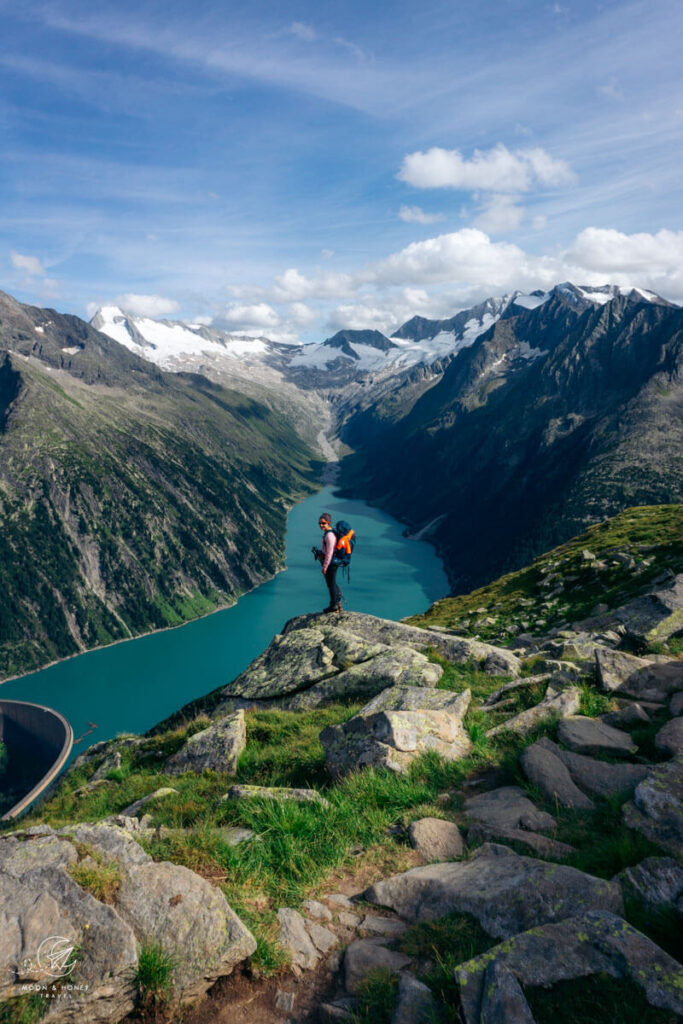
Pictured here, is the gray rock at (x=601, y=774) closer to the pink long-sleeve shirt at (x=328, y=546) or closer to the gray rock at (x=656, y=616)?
the gray rock at (x=656, y=616)

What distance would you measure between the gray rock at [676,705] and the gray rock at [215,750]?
34.2 feet

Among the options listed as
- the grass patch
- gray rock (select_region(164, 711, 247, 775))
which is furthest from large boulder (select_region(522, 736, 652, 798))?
gray rock (select_region(164, 711, 247, 775))

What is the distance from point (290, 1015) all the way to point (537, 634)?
29018 mm

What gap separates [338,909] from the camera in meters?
7.11

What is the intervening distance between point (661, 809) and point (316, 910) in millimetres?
5020

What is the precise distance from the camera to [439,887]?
6953mm

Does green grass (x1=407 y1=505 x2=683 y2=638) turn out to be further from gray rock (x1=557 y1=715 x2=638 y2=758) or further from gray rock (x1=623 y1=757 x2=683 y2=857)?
gray rock (x1=623 y1=757 x2=683 y2=857)

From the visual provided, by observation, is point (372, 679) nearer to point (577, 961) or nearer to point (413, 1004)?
point (413, 1004)

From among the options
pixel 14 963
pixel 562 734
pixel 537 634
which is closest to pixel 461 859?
pixel 562 734

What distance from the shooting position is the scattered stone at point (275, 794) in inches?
385

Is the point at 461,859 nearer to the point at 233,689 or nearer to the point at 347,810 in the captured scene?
the point at 347,810

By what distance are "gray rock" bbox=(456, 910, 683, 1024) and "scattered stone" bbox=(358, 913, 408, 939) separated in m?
1.90

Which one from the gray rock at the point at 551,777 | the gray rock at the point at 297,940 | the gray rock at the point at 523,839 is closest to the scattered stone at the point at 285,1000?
the gray rock at the point at 297,940

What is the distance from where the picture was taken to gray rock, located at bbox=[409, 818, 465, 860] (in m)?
8.20
